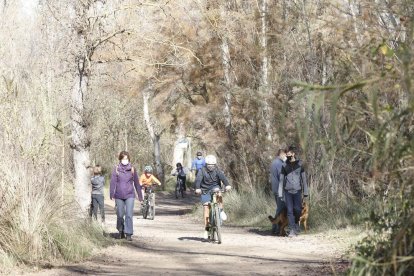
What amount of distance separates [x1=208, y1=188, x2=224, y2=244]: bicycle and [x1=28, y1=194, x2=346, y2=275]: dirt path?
0.21m

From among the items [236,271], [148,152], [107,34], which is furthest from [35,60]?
[148,152]

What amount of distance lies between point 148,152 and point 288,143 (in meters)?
32.4

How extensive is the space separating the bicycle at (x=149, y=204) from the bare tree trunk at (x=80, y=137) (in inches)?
365

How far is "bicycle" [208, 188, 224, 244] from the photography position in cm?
1477

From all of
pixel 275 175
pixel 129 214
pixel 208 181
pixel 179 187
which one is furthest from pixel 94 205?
pixel 179 187

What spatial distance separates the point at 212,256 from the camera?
41.3ft

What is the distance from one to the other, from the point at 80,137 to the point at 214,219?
2956 mm

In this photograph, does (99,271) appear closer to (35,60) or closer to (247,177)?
(35,60)

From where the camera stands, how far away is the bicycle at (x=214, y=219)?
14.8m

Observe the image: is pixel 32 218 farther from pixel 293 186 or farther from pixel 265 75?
pixel 265 75

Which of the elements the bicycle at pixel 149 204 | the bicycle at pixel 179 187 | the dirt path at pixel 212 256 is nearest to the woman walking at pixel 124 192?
the dirt path at pixel 212 256

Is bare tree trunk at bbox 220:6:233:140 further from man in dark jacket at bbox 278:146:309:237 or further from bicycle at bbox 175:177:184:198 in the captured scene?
bicycle at bbox 175:177:184:198

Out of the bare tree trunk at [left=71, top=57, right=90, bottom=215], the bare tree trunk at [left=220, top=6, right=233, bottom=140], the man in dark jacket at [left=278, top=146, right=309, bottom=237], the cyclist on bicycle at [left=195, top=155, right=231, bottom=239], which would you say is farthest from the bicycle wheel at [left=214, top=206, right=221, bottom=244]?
the bare tree trunk at [left=220, top=6, right=233, bottom=140]

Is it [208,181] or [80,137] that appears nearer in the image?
[80,137]
